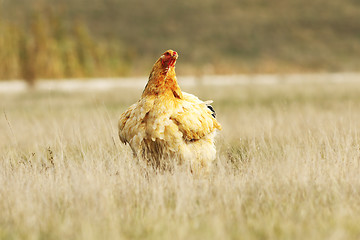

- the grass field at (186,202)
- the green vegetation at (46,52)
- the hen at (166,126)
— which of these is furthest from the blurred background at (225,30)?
the grass field at (186,202)

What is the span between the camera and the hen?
4.72m

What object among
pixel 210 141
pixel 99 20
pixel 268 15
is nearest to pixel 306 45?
pixel 268 15

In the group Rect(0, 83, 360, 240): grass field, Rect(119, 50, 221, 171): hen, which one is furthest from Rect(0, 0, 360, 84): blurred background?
Rect(0, 83, 360, 240): grass field

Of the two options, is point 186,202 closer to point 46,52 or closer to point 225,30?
point 46,52

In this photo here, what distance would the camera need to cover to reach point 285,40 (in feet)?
214

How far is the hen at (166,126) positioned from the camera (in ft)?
15.5

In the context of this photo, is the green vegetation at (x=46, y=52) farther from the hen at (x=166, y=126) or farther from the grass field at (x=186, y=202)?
the grass field at (x=186, y=202)

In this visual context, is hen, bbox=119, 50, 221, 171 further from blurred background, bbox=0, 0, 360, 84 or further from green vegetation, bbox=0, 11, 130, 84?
blurred background, bbox=0, 0, 360, 84

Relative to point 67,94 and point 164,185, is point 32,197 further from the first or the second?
point 67,94

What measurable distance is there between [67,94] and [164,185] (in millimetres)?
14081

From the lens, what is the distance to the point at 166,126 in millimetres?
4719

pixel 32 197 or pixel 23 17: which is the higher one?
pixel 23 17

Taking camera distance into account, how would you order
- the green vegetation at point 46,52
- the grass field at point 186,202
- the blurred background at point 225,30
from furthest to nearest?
the blurred background at point 225,30, the green vegetation at point 46,52, the grass field at point 186,202

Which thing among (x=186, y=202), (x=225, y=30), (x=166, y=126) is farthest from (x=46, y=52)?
(x=225, y=30)
